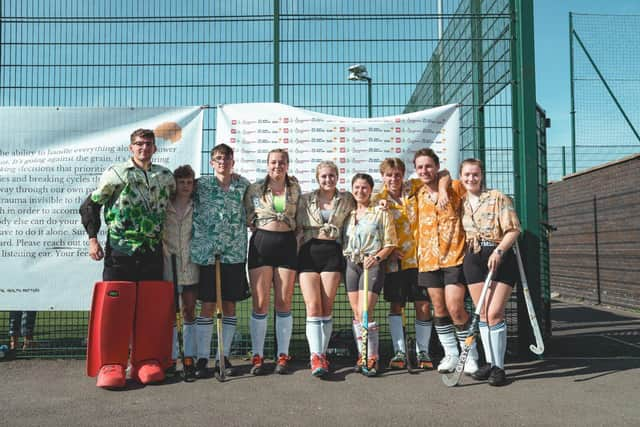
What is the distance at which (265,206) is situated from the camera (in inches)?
180

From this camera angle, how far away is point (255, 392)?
4.01 meters

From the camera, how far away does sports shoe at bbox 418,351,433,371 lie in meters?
4.66

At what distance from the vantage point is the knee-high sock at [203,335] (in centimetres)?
452

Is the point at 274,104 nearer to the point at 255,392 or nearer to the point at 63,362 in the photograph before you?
the point at 255,392

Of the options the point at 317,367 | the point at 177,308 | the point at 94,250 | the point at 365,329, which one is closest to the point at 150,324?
the point at 177,308

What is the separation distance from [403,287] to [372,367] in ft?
2.53

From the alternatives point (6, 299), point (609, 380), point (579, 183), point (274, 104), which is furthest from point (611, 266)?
point (6, 299)

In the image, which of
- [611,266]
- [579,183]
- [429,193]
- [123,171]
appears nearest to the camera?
[123,171]

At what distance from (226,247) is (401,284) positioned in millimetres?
1615

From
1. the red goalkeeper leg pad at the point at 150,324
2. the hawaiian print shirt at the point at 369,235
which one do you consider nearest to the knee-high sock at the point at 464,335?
the hawaiian print shirt at the point at 369,235

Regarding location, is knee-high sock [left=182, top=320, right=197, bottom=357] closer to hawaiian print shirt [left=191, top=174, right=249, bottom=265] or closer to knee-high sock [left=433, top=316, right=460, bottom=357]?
hawaiian print shirt [left=191, top=174, right=249, bottom=265]

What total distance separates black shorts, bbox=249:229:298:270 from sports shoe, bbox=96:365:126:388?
135cm

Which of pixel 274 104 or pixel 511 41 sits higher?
pixel 511 41

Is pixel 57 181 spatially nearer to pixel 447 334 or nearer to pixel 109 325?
pixel 109 325
